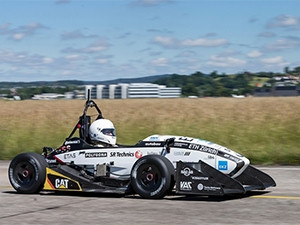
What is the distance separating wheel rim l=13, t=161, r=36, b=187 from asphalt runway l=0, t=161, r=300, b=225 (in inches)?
12.2

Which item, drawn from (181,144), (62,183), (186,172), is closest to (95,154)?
(62,183)

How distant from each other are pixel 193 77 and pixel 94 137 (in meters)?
54.8

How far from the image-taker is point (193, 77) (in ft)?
219

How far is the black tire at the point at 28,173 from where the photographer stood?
1234 centimetres

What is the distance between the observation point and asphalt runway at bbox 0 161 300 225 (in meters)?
9.34

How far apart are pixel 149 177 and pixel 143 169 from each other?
0.57ft

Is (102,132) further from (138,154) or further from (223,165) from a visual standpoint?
(223,165)

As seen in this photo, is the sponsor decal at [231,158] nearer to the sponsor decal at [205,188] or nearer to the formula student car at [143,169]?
the formula student car at [143,169]

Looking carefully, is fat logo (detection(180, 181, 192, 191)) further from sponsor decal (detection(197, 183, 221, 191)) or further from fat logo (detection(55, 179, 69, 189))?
fat logo (detection(55, 179, 69, 189))

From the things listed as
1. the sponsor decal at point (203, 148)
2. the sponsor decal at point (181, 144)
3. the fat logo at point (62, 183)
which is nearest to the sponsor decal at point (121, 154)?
the sponsor decal at point (181, 144)

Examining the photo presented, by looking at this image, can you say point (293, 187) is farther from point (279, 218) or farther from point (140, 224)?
point (140, 224)

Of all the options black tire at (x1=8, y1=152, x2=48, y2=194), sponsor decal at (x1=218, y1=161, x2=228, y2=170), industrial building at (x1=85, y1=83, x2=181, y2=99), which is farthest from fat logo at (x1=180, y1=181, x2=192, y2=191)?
industrial building at (x1=85, y1=83, x2=181, y2=99)

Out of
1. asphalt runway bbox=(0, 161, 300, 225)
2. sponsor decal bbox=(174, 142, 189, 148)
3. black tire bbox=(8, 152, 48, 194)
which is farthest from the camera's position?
black tire bbox=(8, 152, 48, 194)

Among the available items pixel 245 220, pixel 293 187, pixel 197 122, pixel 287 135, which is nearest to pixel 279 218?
pixel 245 220
